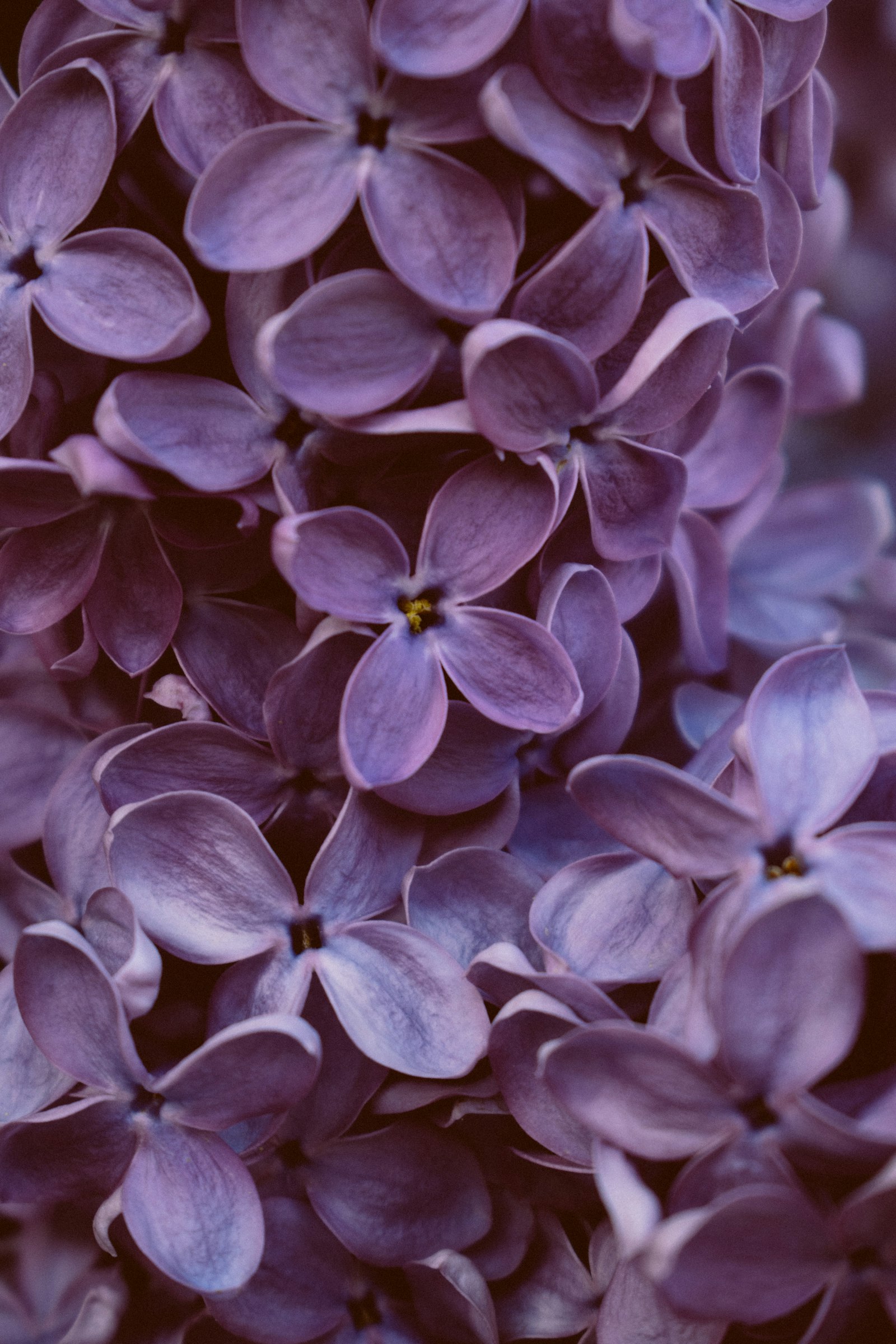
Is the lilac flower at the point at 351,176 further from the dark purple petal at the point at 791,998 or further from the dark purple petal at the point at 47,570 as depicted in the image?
the dark purple petal at the point at 791,998

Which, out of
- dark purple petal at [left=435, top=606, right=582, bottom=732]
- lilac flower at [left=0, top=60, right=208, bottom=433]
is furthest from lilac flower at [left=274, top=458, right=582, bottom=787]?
lilac flower at [left=0, top=60, right=208, bottom=433]

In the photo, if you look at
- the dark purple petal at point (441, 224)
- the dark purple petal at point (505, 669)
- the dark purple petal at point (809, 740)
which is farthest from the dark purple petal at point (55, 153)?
the dark purple petal at point (809, 740)

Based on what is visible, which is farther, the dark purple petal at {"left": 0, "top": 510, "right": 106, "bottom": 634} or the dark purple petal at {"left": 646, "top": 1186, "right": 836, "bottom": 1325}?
the dark purple petal at {"left": 0, "top": 510, "right": 106, "bottom": 634}

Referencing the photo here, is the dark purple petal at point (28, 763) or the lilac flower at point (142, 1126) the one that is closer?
the lilac flower at point (142, 1126)

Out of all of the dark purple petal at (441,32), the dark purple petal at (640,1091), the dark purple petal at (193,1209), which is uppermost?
the dark purple petal at (441,32)

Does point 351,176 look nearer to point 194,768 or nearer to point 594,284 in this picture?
point 594,284

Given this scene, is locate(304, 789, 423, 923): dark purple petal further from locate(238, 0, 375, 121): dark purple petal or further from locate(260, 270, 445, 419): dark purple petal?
locate(238, 0, 375, 121): dark purple petal

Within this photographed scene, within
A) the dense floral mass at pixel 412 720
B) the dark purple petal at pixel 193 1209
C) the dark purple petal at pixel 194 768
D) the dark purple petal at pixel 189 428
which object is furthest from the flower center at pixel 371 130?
the dark purple petal at pixel 193 1209

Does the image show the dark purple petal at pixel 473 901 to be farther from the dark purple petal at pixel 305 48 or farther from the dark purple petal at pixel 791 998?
the dark purple petal at pixel 305 48

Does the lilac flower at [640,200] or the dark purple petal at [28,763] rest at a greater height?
the lilac flower at [640,200]
